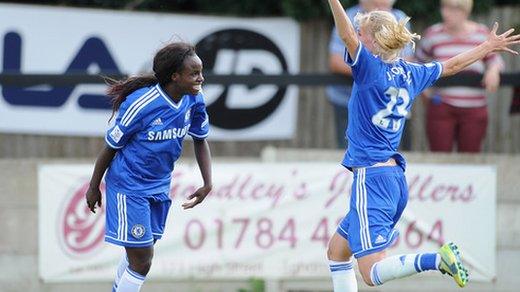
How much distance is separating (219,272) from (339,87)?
1.86 m

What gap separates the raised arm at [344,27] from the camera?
766 centimetres

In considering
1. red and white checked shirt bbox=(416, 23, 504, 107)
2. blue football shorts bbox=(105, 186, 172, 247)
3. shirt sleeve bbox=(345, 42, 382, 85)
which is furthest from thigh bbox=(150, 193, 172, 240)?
red and white checked shirt bbox=(416, 23, 504, 107)

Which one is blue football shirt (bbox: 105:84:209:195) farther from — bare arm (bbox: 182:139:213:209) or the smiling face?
bare arm (bbox: 182:139:213:209)

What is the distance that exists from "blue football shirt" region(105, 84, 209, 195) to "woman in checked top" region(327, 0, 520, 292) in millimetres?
1052

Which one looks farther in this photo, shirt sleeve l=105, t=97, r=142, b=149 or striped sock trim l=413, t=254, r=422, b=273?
shirt sleeve l=105, t=97, r=142, b=149

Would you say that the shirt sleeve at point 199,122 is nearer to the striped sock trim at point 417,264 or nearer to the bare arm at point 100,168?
the bare arm at point 100,168

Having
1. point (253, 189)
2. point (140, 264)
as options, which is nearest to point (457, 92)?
point (253, 189)

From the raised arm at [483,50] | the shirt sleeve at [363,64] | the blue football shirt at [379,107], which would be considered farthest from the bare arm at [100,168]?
the raised arm at [483,50]

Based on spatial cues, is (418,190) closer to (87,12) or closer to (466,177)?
(466,177)

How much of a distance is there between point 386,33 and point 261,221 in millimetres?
3377

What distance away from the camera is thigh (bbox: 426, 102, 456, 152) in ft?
36.7

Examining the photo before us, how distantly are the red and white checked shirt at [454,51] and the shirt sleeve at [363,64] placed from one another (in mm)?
3160

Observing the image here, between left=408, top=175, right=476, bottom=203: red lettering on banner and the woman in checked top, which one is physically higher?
the woman in checked top

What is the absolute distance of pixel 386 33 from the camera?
7.87 metres
